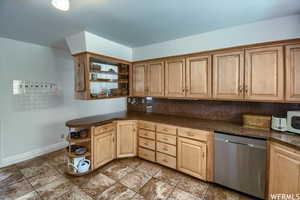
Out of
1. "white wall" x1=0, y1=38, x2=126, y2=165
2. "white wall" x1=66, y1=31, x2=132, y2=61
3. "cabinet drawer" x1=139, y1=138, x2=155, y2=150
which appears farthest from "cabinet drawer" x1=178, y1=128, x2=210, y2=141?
"white wall" x1=0, y1=38, x2=126, y2=165

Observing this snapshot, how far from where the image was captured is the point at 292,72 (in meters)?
1.80

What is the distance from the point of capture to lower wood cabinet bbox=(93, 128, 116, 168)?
8.02 feet

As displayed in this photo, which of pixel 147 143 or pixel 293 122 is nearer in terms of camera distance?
pixel 293 122

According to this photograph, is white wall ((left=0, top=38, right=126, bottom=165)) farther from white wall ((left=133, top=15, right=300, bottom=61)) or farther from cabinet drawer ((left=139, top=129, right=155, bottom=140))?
white wall ((left=133, top=15, right=300, bottom=61))

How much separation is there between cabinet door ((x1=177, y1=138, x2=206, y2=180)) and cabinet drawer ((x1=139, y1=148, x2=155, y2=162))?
22.4 inches

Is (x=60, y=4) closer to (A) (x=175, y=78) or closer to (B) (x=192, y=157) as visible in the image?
(A) (x=175, y=78)

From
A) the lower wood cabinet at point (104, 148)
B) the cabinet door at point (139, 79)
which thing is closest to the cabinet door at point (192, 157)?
the lower wood cabinet at point (104, 148)

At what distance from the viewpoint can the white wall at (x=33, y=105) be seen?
2.61 metres

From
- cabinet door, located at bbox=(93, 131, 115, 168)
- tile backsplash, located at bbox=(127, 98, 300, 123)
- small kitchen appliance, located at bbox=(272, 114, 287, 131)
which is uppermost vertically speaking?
tile backsplash, located at bbox=(127, 98, 300, 123)

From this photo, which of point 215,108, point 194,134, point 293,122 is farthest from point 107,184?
point 293,122

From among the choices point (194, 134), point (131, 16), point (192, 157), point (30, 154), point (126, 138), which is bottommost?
point (30, 154)

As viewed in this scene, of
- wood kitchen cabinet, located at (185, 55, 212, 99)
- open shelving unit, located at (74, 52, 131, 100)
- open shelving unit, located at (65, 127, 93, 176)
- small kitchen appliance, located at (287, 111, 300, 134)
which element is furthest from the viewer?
open shelving unit, located at (74, 52, 131, 100)

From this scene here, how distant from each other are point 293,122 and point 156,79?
2.33m

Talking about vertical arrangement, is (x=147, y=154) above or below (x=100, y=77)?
below
